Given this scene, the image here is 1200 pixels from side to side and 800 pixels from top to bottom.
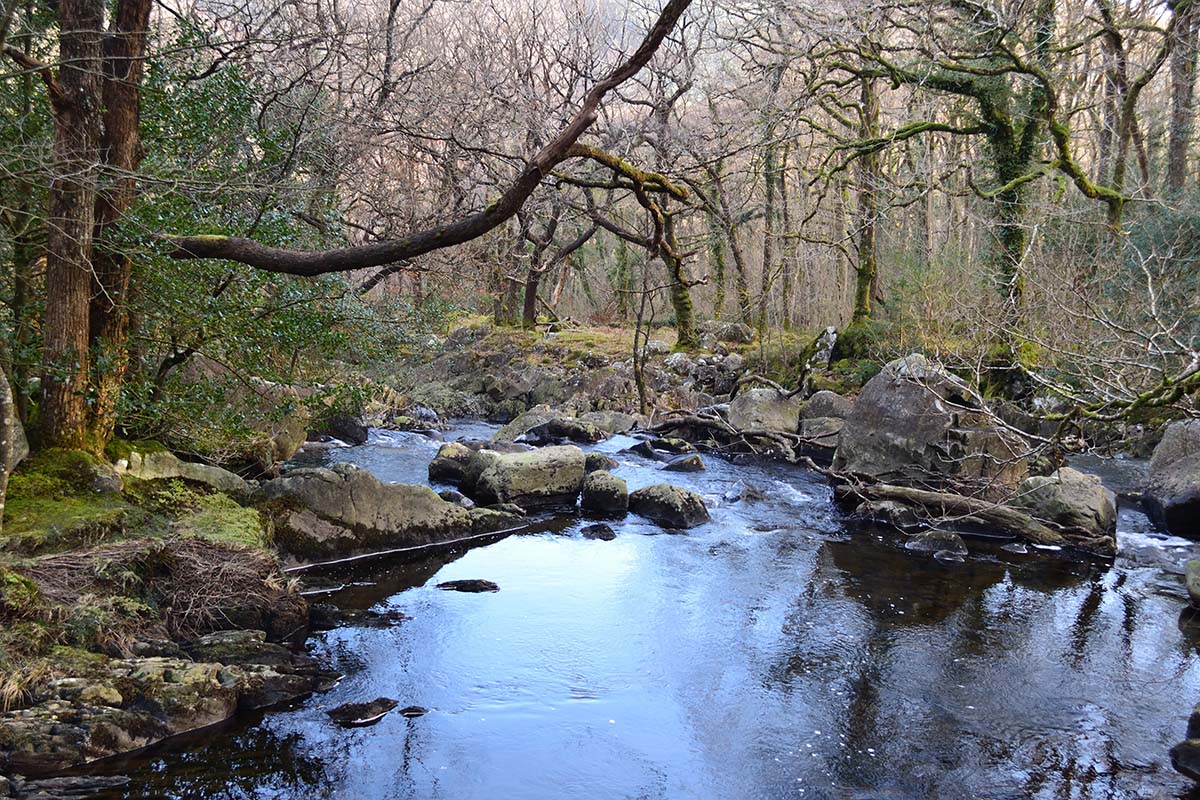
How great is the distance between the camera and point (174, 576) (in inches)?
252

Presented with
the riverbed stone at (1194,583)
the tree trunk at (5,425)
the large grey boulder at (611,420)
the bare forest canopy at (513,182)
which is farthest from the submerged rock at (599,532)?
the large grey boulder at (611,420)

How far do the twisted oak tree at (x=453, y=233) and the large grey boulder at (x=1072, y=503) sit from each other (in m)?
7.51

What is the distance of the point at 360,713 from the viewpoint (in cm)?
566

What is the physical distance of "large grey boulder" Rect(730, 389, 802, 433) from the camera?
15711 mm

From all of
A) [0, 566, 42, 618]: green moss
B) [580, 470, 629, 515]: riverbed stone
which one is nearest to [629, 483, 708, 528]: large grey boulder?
[580, 470, 629, 515]: riverbed stone

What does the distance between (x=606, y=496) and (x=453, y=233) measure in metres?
5.94

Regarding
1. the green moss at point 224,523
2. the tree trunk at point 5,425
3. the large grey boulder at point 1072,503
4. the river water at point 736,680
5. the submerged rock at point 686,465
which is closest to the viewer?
the tree trunk at point 5,425

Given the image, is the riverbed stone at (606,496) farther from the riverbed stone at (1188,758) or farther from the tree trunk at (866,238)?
the tree trunk at (866,238)

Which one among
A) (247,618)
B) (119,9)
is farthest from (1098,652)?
(119,9)

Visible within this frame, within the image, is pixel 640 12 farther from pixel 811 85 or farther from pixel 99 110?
pixel 99 110

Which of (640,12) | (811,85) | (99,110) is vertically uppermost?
(640,12)

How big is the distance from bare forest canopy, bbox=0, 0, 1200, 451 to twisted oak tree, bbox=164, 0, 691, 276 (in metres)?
0.03

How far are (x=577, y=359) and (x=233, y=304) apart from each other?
1537cm

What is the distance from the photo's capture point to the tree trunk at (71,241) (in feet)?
21.5
